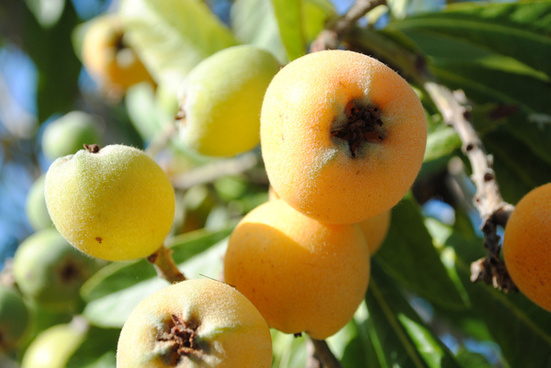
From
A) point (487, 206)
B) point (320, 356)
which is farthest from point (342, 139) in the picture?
point (320, 356)

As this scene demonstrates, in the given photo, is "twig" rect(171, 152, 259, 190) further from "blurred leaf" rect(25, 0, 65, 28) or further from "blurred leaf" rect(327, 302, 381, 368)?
"blurred leaf" rect(25, 0, 65, 28)

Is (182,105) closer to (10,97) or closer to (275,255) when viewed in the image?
(275,255)

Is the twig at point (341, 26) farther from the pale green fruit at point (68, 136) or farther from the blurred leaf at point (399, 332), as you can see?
the pale green fruit at point (68, 136)

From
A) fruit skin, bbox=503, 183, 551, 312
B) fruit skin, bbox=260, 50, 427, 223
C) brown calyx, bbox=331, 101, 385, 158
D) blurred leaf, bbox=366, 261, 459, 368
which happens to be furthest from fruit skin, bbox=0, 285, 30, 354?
fruit skin, bbox=503, 183, 551, 312

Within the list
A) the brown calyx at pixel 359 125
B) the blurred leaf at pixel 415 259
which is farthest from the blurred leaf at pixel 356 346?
the brown calyx at pixel 359 125

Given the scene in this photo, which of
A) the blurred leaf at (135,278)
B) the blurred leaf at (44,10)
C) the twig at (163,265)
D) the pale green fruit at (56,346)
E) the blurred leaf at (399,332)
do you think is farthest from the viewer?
the blurred leaf at (44,10)

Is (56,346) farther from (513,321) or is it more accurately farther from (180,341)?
(513,321)
